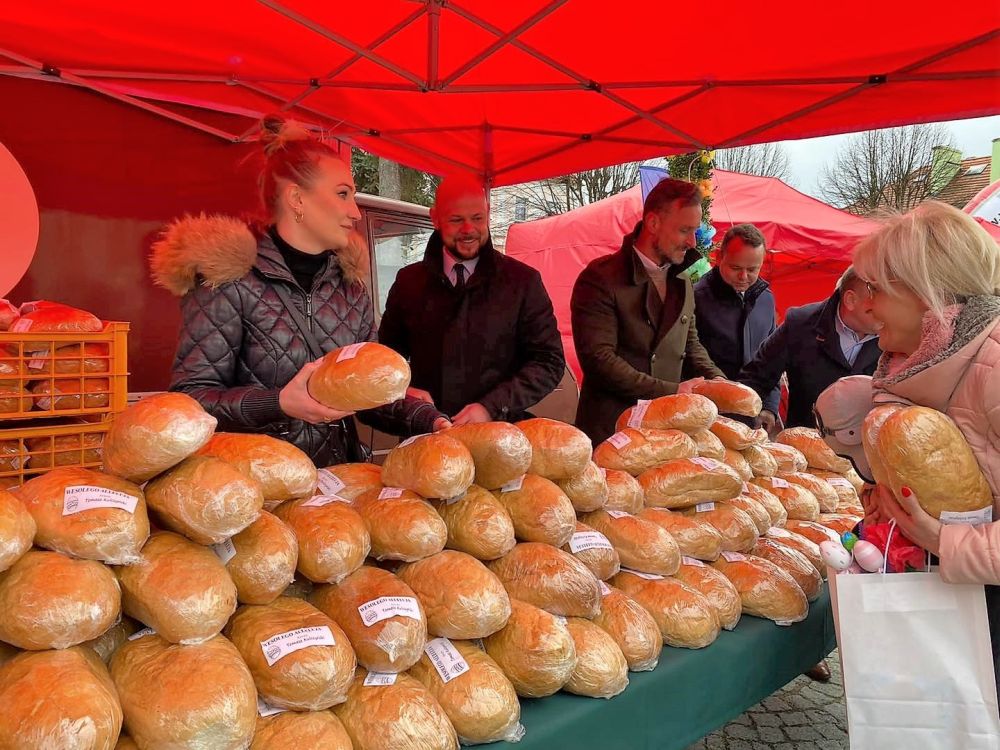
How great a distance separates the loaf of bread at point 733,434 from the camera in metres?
2.55

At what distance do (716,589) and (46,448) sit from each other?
1.70 metres

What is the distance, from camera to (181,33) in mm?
2957

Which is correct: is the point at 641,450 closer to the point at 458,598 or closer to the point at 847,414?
the point at 847,414

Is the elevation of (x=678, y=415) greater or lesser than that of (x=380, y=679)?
greater

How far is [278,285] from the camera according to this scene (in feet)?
6.94

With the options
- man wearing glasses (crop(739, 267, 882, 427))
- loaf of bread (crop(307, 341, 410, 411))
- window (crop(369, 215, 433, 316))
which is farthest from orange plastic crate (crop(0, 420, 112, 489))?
window (crop(369, 215, 433, 316))

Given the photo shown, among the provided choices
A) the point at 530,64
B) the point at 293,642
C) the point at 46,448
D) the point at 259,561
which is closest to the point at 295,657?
the point at 293,642

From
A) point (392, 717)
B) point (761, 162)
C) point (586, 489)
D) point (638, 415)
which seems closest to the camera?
point (392, 717)

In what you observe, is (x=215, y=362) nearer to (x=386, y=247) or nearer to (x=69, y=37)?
(x=69, y=37)

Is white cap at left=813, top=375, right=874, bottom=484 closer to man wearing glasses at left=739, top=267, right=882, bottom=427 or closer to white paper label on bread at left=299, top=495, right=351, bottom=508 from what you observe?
white paper label on bread at left=299, top=495, right=351, bottom=508

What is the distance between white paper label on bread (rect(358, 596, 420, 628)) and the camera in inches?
48.9

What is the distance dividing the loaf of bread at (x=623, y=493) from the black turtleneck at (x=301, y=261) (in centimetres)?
104

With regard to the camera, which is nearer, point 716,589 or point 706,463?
point 716,589

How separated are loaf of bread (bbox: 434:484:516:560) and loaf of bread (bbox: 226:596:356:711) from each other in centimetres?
38
